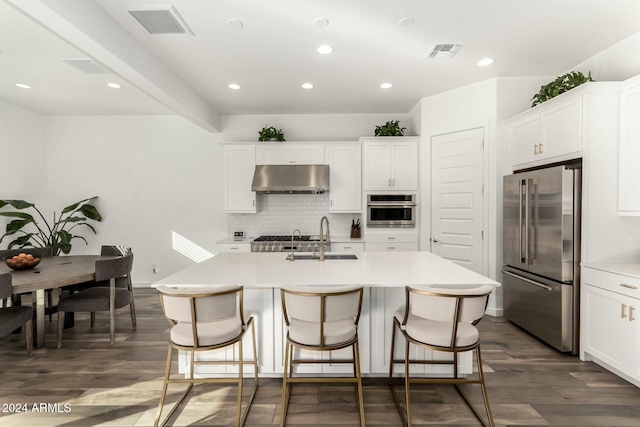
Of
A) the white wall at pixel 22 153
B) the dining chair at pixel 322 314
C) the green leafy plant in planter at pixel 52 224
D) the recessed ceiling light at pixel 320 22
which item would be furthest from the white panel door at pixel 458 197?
the white wall at pixel 22 153

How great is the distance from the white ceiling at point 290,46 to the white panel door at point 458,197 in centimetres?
80

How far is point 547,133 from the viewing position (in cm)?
326

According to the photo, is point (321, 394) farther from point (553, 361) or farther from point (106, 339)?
point (106, 339)

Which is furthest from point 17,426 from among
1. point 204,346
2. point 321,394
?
point 321,394

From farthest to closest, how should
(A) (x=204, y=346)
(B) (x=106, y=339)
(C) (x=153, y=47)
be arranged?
(B) (x=106, y=339), (C) (x=153, y=47), (A) (x=204, y=346)

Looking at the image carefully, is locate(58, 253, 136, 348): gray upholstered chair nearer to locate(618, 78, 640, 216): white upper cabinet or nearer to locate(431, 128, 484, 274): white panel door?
locate(431, 128, 484, 274): white panel door

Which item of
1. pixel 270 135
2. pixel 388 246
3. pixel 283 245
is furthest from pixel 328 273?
pixel 270 135

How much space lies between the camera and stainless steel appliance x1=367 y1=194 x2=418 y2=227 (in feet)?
16.0

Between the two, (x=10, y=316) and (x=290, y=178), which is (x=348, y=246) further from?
(x=10, y=316)

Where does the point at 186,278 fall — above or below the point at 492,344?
above

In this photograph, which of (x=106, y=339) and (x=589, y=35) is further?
(x=106, y=339)

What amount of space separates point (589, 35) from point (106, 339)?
574cm

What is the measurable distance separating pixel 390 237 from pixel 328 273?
105 inches

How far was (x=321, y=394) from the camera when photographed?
236 cm
